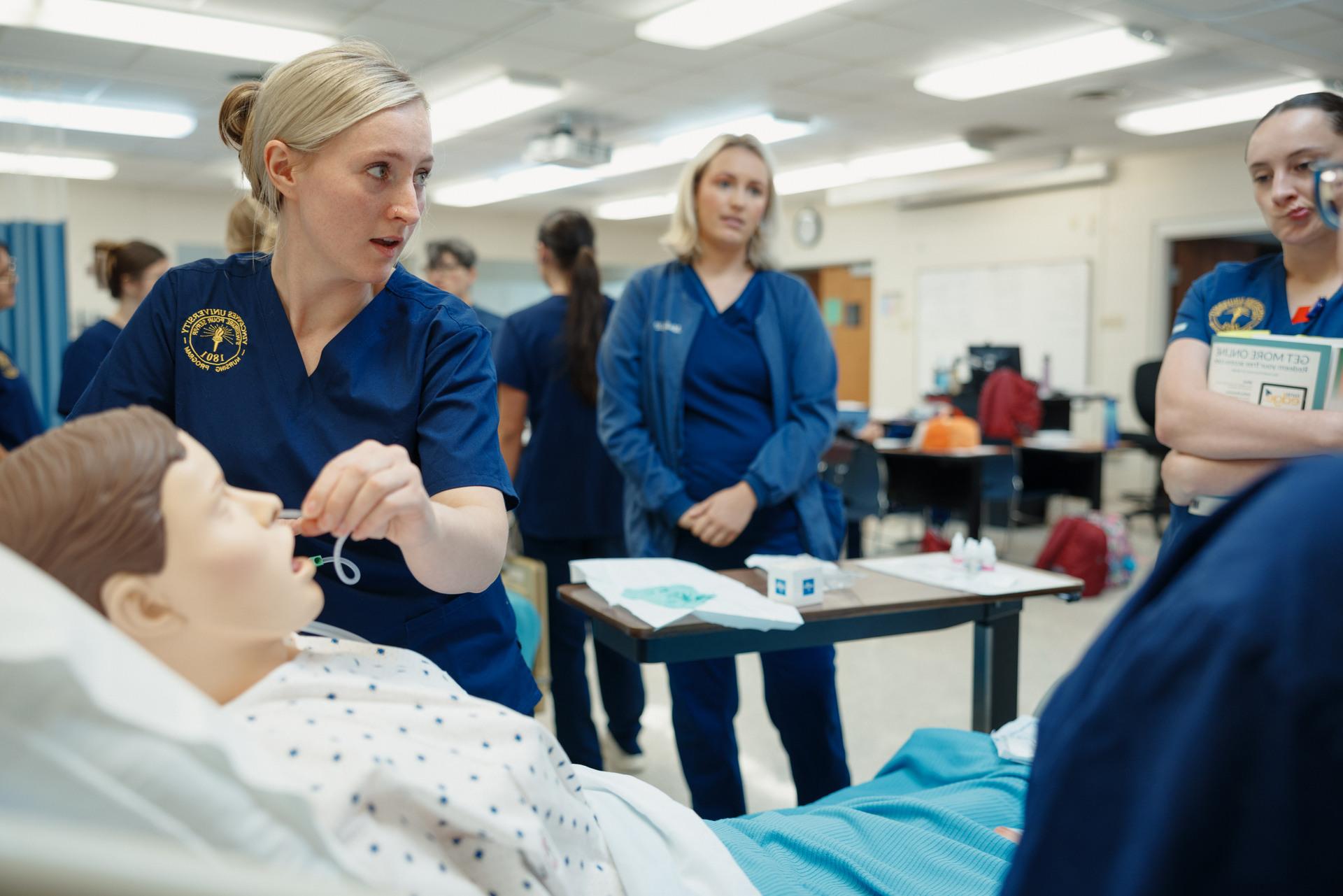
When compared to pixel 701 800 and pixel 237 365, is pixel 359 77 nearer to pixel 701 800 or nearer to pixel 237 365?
pixel 237 365

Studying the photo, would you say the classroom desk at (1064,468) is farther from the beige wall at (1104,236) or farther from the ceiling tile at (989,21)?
the ceiling tile at (989,21)

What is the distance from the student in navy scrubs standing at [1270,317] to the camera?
1.59m

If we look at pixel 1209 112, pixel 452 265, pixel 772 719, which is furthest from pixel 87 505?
pixel 1209 112

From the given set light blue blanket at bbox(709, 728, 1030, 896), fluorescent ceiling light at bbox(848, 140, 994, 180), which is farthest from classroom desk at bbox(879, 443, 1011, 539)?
light blue blanket at bbox(709, 728, 1030, 896)

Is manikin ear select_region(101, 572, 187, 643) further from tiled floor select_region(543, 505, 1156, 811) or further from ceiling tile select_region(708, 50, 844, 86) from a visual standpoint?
ceiling tile select_region(708, 50, 844, 86)

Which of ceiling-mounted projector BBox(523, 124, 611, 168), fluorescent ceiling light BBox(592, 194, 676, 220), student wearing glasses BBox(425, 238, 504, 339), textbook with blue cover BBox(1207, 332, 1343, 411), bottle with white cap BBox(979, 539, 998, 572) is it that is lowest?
bottle with white cap BBox(979, 539, 998, 572)

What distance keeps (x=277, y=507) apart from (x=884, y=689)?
3.00m

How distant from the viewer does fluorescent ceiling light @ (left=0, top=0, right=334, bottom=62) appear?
4.47m

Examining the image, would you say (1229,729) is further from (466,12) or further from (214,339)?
(466,12)

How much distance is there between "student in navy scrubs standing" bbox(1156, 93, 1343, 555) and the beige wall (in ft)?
20.6

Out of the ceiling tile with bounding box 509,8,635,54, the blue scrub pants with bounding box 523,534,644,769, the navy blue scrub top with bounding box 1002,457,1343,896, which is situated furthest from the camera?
the ceiling tile with bounding box 509,8,635,54

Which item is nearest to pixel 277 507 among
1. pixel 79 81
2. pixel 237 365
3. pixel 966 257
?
pixel 237 365

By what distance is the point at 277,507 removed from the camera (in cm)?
89

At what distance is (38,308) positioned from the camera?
4.25m
